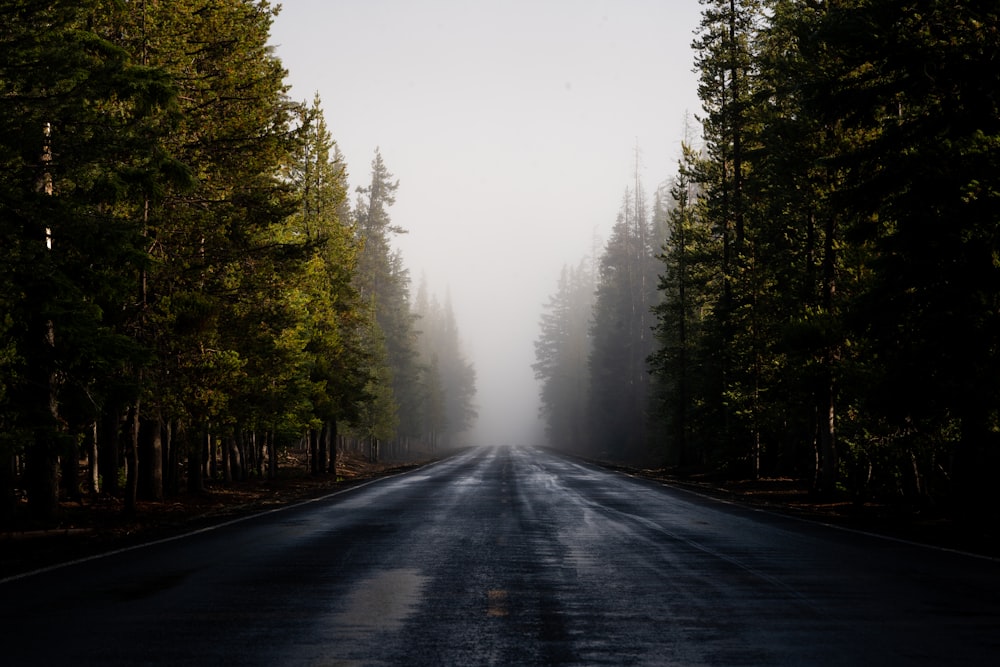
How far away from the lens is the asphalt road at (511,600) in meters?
6.38

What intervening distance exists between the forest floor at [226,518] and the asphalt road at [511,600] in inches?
41.1

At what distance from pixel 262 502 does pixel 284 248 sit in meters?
7.07

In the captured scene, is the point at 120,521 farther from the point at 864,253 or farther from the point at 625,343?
the point at 625,343

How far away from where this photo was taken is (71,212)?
1357cm

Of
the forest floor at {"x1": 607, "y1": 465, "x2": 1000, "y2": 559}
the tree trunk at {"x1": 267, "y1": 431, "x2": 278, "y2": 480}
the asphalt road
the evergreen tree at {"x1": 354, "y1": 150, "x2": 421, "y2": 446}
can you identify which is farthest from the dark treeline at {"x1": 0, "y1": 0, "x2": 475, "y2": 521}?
the evergreen tree at {"x1": 354, "y1": 150, "x2": 421, "y2": 446}

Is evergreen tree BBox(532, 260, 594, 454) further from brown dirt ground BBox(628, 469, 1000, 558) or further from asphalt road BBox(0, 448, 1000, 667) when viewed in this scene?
asphalt road BBox(0, 448, 1000, 667)

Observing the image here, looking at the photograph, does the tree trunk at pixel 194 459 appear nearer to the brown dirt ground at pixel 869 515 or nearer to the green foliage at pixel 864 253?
the brown dirt ground at pixel 869 515

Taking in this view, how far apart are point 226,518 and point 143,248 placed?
5.98m

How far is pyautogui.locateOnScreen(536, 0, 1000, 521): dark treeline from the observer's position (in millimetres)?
15266

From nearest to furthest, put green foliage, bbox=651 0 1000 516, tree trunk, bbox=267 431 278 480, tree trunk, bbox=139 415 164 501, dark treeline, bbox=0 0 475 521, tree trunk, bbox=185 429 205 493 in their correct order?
1. dark treeline, bbox=0 0 475 521
2. green foliage, bbox=651 0 1000 516
3. tree trunk, bbox=139 415 164 501
4. tree trunk, bbox=185 429 205 493
5. tree trunk, bbox=267 431 278 480

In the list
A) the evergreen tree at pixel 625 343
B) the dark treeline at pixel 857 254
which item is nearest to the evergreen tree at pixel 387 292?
the evergreen tree at pixel 625 343

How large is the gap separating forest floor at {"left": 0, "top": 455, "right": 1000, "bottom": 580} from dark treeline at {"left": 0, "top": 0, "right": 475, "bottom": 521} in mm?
1086

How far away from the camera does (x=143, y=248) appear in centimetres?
1814

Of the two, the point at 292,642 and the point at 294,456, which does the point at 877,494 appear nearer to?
the point at 292,642
